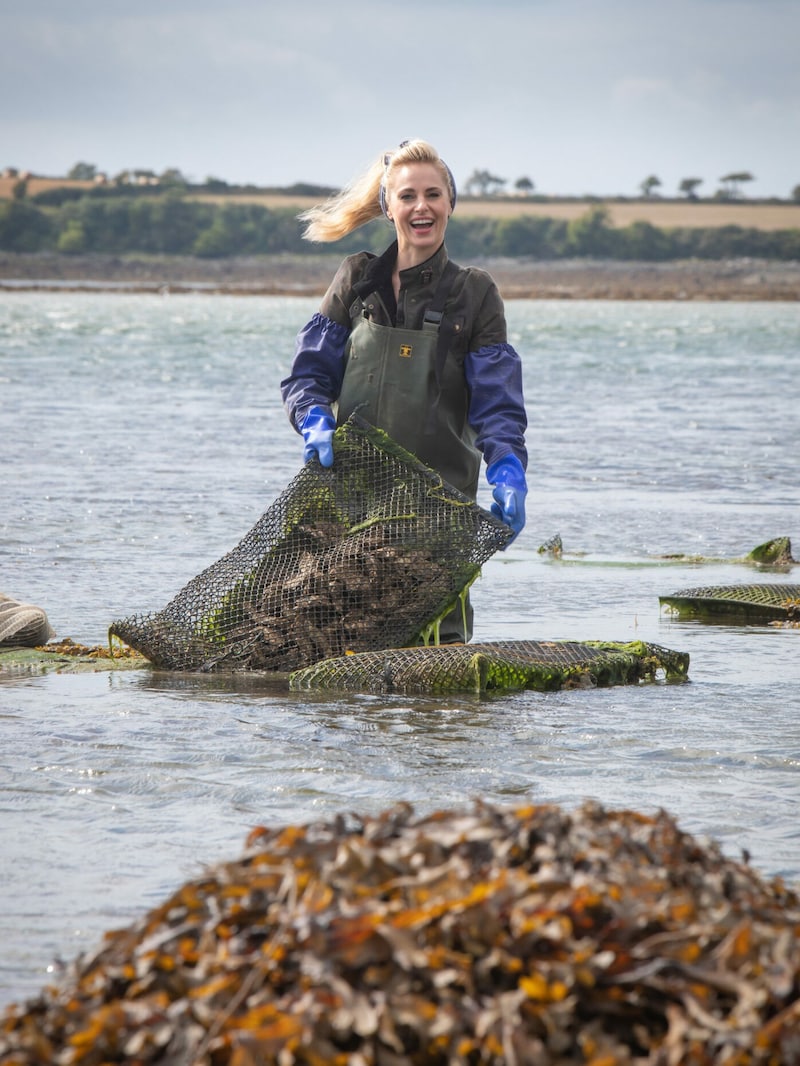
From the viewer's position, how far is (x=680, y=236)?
504 ft

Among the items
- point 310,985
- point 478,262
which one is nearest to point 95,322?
point 310,985

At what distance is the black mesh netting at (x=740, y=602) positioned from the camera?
7965mm

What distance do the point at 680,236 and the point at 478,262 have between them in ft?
67.9

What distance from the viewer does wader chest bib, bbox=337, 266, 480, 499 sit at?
623 cm

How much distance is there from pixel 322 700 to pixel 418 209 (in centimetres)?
203

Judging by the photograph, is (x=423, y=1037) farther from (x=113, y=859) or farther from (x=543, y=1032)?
(x=113, y=859)

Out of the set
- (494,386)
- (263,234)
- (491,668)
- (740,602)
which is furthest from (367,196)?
(263,234)

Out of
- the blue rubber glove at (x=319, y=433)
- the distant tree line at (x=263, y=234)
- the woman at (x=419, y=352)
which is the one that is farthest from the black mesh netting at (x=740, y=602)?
the distant tree line at (x=263, y=234)

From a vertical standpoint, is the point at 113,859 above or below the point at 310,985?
below

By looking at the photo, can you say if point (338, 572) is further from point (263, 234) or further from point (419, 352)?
point (263, 234)

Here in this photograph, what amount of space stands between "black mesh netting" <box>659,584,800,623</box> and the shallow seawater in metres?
0.16

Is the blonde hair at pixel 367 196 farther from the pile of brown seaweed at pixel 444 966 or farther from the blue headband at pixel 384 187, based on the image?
the pile of brown seaweed at pixel 444 966

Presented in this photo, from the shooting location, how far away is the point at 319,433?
20.4 feet

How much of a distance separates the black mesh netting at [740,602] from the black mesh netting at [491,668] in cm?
164
